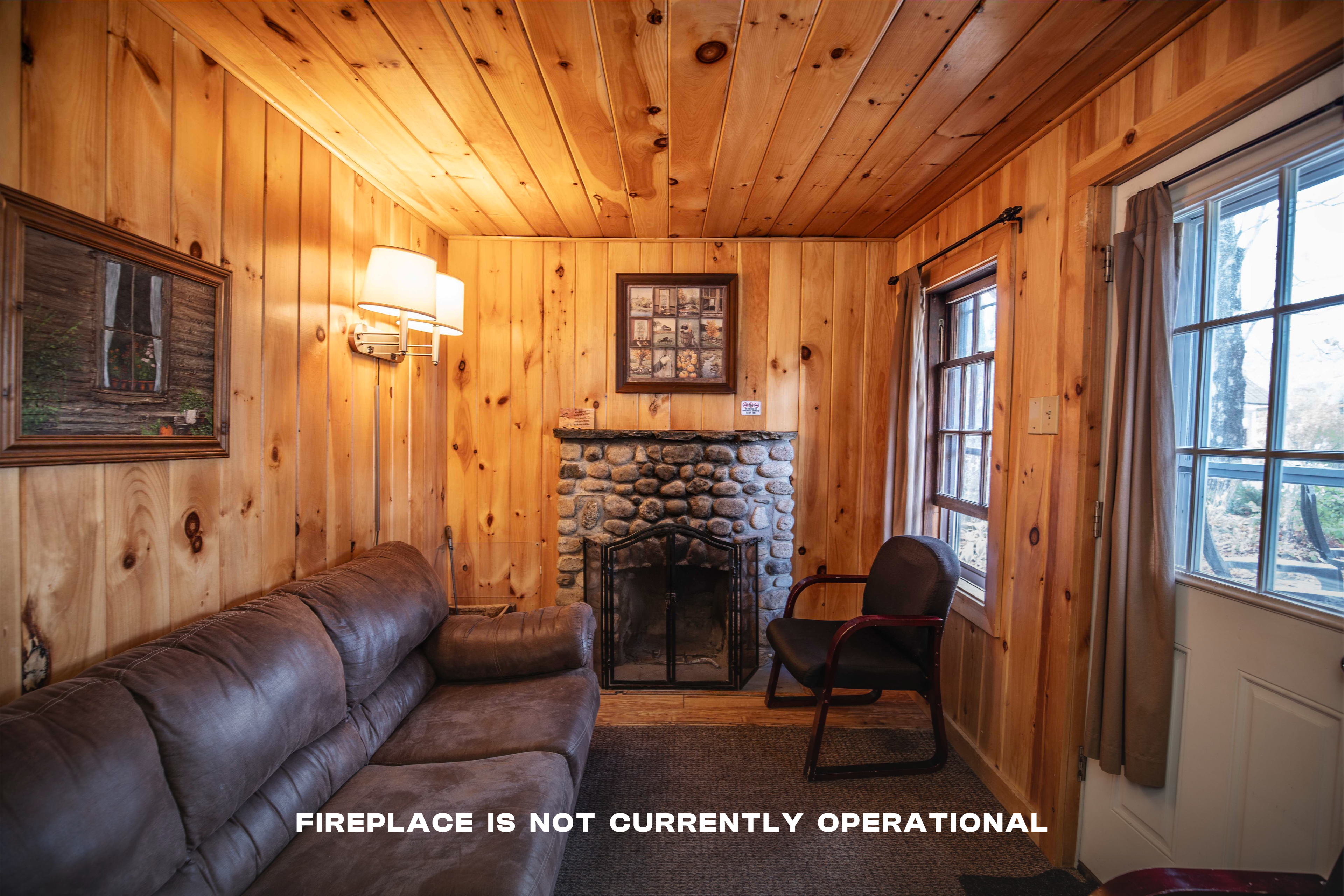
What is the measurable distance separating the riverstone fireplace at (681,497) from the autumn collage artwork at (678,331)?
1.27 ft

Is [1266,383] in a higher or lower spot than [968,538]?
higher

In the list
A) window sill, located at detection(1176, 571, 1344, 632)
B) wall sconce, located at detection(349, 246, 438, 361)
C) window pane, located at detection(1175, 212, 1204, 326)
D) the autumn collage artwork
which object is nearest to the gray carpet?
window sill, located at detection(1176, 571, 1344, 632)

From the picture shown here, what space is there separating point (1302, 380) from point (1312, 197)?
42cm

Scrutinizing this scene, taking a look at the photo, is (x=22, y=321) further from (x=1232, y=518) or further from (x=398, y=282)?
(x=1232, y=518)

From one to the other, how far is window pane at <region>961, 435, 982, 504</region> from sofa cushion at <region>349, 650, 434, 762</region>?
2536 mm

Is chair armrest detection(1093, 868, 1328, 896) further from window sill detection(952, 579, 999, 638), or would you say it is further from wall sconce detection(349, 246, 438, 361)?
wall sconce detection(349, 246, 438, 361)

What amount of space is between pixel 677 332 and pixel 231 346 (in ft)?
6.60

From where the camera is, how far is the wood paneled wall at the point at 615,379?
2.92 metres

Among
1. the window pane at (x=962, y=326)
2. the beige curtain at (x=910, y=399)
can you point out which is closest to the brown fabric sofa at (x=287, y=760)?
the beige curtain at (x=910, y=399)

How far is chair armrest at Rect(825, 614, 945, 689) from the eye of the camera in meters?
1.97

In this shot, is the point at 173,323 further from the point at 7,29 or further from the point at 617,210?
the point at 617,210

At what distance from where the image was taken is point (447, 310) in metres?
2.22

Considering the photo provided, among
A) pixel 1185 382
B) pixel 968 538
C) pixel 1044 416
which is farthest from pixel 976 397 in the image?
pixel 1185 382

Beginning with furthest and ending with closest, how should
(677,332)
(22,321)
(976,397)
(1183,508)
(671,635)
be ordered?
(677,332) → (671,635) → (976,397) → (1183,508) → (22,321)
